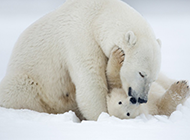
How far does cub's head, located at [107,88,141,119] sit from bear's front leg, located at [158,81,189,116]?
0.47 meters

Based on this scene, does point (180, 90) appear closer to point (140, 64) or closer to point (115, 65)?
point (140, 64)

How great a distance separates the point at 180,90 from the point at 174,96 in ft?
0.35

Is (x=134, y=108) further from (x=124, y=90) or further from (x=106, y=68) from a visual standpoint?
(x=106, y=68)

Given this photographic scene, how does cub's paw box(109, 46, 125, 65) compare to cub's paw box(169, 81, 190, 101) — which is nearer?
cub's paw box(109, 46, 125, 65)

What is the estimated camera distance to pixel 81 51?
3.29 meters

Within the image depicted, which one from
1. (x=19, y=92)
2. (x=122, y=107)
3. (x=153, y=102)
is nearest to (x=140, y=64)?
(x=122, y=107)

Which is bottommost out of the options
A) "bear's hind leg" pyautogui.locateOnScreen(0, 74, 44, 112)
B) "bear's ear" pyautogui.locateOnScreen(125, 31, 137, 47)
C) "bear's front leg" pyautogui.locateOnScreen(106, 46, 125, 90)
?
"bear's hind leg" pyautogui.locateOnScreen(0, 74, 44, 112)

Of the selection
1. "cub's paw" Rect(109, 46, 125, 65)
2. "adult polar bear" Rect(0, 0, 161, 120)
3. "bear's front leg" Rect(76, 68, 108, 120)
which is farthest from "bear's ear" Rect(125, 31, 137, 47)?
"bear's front leg" Rect(76, 68, 108, 120)

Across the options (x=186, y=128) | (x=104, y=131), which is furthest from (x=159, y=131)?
(x=104, y=131)

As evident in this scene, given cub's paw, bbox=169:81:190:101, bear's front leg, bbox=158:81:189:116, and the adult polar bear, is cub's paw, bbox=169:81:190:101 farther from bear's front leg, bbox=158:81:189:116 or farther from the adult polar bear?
the adult polar bear

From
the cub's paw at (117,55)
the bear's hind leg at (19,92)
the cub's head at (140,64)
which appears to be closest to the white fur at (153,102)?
the cub's head at (140,64)

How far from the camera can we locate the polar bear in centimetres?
311

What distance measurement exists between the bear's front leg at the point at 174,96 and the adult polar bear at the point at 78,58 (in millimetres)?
456

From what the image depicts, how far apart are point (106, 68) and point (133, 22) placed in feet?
2.13
